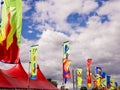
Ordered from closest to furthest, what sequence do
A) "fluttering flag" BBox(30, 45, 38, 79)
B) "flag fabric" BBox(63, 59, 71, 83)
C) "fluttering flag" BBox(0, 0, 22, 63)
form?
1. "fluttering flag" BBox(0, 0, 22, 63)
2. "fluttering flag" BBox(30, 45, 38, 79)
3. "flag fabric" BBox(63, 59, 71, 83)

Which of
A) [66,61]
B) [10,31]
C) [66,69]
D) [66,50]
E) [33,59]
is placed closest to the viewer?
[10,31]

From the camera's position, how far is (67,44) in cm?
3938

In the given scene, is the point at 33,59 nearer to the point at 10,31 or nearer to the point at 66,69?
the point at 66,69

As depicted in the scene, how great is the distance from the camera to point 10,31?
18.7m

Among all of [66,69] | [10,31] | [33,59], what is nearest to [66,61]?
[66,69]

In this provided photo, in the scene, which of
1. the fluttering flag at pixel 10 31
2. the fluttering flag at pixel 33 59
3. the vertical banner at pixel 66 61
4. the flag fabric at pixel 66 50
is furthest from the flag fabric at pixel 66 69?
the fluttering flag at pixel 10 31

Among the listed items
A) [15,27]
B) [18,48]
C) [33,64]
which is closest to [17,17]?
[15,27]

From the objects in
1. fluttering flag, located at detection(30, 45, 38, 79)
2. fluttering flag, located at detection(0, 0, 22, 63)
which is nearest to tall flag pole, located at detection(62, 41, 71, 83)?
fluttering flag, located at detection(30, 45, 38, 79)

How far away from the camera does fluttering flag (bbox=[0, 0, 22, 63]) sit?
60.1 feet

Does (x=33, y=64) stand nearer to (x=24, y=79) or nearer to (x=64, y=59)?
(x=64, y=59)

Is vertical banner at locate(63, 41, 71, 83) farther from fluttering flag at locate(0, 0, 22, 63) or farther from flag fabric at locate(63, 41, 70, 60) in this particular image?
fluttering flag at locate(0, 0, 22, 63)

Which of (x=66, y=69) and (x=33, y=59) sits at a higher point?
(x=33, y=59)

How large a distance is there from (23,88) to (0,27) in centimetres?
2353

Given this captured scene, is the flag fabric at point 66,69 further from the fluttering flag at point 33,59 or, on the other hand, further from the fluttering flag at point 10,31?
the fluttering flag at point 10,31
